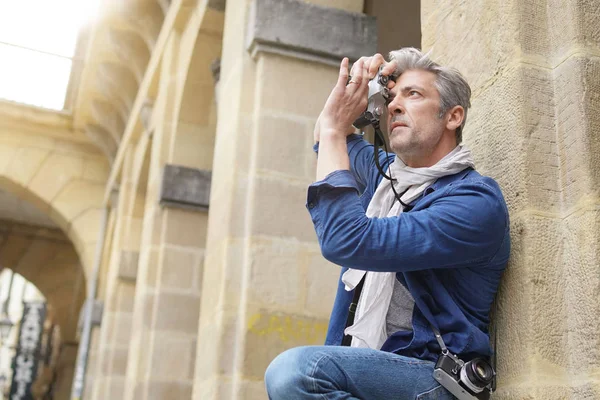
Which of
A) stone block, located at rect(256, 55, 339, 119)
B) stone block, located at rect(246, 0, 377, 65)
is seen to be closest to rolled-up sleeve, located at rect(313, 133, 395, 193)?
stone block, located at rect(256, 55, 339, 119)

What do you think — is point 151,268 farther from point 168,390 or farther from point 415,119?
point 415,119

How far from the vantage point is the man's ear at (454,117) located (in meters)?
1.89

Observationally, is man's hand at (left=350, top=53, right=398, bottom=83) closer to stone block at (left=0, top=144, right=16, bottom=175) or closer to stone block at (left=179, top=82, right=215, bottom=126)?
stone block at (left=179, top=82, right=215, bottom=126)

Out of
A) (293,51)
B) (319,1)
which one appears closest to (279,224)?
(293,51)

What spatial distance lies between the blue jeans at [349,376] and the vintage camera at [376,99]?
21.5 inches

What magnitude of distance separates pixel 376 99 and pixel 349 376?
647mm

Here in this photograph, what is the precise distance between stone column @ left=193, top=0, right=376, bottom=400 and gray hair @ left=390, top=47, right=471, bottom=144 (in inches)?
76.3

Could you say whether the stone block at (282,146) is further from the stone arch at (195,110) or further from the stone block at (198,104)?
the stone block at (198,104)

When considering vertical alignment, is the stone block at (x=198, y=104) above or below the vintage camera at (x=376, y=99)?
above

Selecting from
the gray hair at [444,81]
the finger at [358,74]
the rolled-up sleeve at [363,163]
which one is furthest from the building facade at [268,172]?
the finger at [358,74]

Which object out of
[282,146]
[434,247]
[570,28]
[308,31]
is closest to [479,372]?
[434,247]

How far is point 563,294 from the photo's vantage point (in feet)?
5.75

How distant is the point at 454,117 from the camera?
1.89m

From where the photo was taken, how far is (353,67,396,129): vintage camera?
6.02ft
